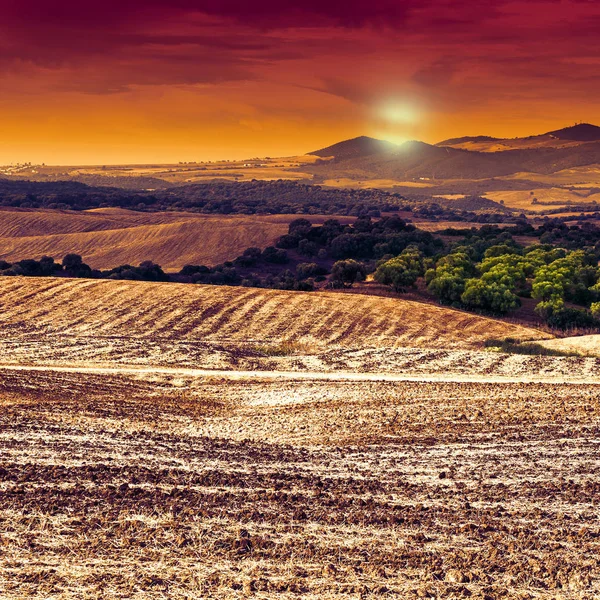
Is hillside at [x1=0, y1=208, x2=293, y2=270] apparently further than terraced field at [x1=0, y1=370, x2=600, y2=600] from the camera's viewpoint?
Yes

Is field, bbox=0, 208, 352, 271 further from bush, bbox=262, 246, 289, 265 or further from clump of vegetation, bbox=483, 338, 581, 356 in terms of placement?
clump of vegetation, bbox=483, 338, 581, 356

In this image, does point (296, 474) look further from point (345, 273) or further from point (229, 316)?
point (345, 273)

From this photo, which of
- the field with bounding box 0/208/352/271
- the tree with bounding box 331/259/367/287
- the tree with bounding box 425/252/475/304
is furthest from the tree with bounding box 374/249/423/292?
the field with bounding box 0/208/352/271

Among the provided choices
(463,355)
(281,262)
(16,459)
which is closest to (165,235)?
(281,262)

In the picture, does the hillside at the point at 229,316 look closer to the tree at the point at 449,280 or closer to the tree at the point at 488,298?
the tree at the point at 488,298

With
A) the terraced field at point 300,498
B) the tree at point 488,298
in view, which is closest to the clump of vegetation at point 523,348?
the terraced field at point 300,498

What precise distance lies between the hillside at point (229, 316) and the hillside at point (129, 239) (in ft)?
154

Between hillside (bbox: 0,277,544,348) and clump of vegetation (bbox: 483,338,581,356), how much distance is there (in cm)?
109

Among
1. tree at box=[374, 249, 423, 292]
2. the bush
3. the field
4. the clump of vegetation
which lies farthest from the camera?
the field

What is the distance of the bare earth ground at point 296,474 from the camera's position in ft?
36.4

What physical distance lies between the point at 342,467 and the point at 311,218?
395ft

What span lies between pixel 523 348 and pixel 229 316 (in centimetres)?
1701

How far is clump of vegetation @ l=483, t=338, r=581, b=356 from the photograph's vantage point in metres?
36.9

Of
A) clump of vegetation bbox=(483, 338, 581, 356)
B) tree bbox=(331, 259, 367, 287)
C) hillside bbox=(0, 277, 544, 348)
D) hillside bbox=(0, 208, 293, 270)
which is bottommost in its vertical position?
clump of vegetation bbox=(483, 338, 581, 356)
